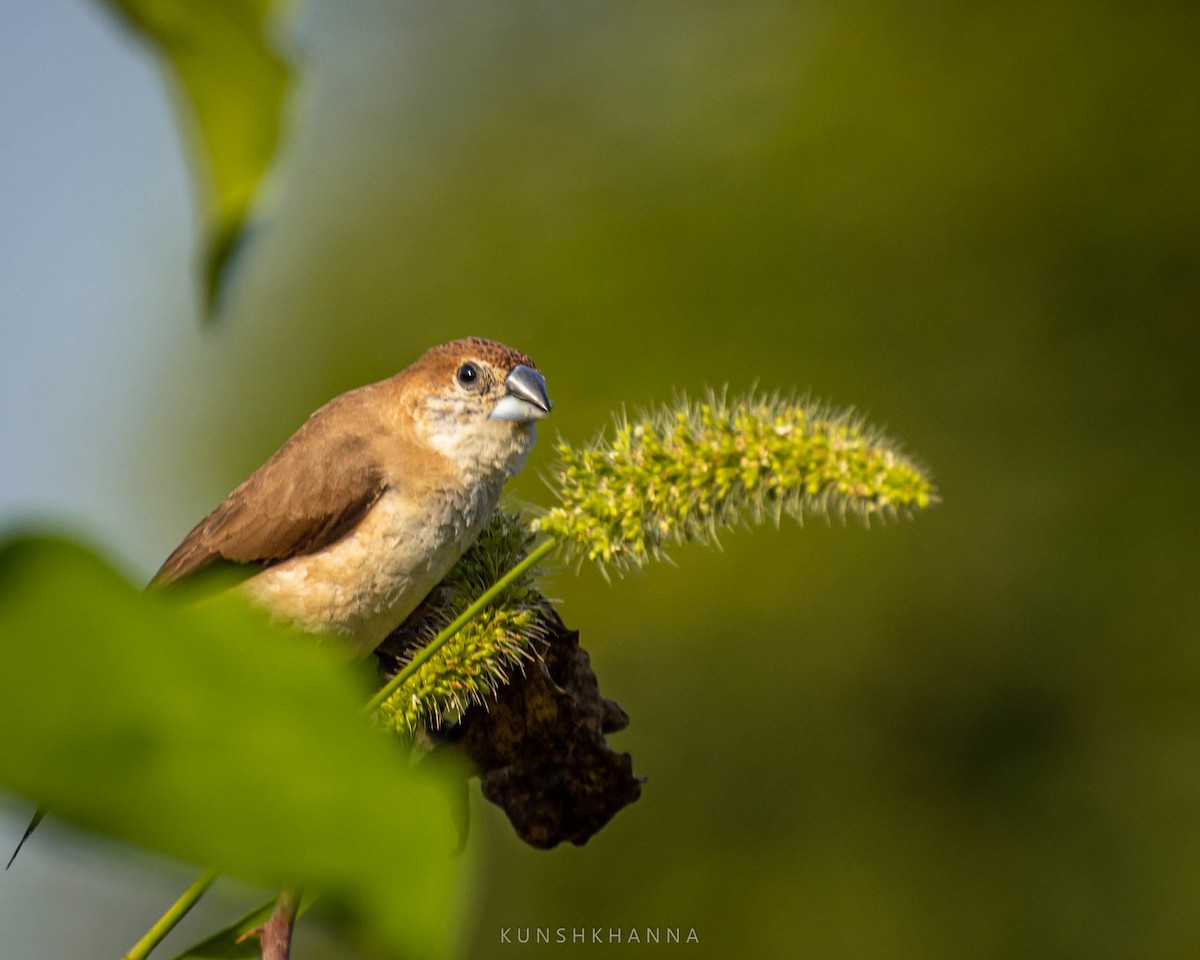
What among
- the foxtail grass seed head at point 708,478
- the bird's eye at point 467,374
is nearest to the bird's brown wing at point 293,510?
the bird's eye at point 467,374

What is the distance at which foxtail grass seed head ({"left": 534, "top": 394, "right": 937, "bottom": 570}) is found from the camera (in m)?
2.29

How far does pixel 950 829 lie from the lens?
1195 cm

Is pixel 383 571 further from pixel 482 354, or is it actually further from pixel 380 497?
pixel 482 354

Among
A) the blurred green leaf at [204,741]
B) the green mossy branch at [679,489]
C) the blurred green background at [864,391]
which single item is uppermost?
the blurred green background at [864,391]

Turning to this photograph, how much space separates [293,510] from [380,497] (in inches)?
10.9

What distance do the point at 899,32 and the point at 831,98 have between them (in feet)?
4.55

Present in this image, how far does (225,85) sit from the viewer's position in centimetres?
73

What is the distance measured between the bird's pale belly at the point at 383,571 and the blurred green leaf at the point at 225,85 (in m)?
2.60

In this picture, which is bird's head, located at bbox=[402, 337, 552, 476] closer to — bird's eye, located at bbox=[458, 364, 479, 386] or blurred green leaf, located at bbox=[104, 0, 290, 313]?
bird's eye, located at bbox=[458, 364, 479, 386]

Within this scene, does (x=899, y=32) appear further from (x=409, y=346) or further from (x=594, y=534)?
(x=594, y=534)

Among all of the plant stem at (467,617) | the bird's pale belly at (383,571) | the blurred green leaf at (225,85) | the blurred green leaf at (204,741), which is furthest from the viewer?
the bird's pale belly at (383,571)

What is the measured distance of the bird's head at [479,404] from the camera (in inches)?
141

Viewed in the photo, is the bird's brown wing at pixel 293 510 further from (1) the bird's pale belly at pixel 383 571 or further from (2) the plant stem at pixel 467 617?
(2) the plant stem at pixel 467 617

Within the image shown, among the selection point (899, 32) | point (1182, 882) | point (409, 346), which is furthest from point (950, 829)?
point (899, 32)
